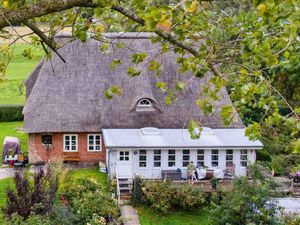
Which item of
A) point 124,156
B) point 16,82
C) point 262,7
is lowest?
point 124,156

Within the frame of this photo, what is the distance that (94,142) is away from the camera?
28.8 m

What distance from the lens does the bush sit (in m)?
22.7

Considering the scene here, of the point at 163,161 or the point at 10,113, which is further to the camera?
the point at 10,113

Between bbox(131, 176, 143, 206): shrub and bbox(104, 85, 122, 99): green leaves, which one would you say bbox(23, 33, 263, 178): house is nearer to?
bbox(131, 176, 143, 206): shrub

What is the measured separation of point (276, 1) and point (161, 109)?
23.3 m

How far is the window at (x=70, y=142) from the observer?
93.8 ft

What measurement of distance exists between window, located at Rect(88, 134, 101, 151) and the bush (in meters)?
5.91

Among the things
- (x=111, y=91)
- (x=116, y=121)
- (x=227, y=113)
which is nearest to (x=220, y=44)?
(x=227, y=113)

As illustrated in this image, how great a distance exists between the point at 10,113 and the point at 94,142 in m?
12.2

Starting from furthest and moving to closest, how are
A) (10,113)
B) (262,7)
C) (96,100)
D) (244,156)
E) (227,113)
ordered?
1. (10,113)
2. (96,100)
3. (244,156)
4. (227,113)
5. (262,7)

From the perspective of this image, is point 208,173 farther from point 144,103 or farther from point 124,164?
point 144,103

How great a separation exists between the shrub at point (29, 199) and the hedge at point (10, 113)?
19.8 m

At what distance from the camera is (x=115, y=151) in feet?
86.8

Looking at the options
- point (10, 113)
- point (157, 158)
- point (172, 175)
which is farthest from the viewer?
point (10, 113)
